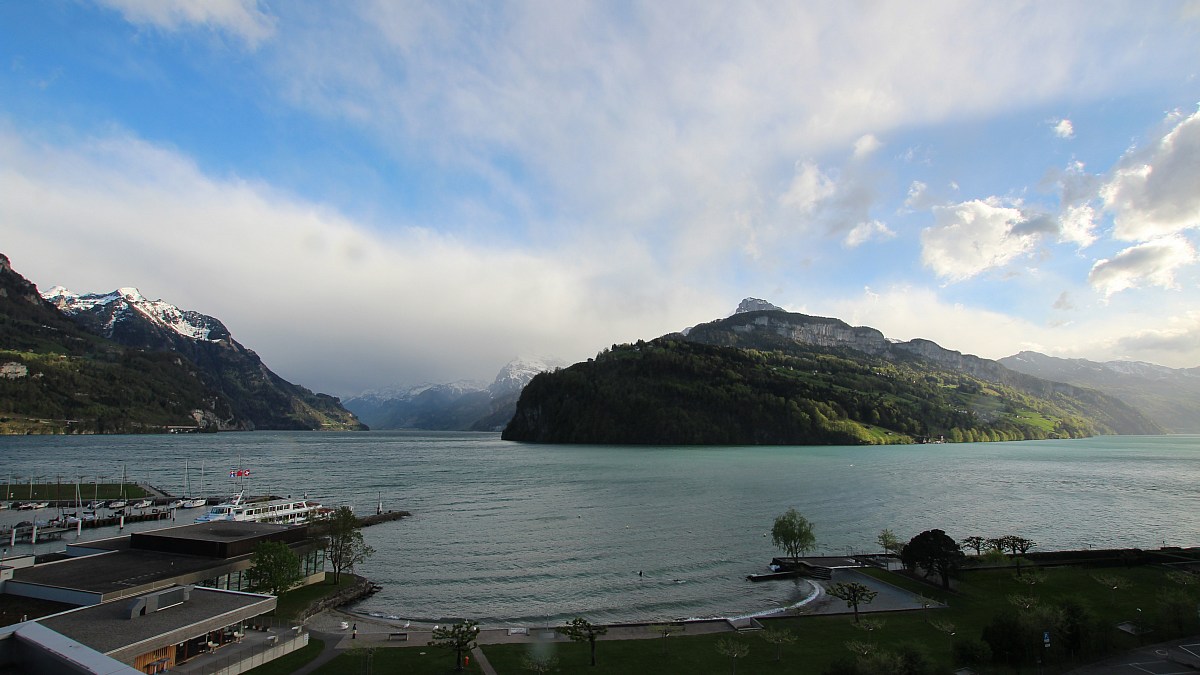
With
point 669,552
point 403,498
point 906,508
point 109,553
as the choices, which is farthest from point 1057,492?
point 109,553

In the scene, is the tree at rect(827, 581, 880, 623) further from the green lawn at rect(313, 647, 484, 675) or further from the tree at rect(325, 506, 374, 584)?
the tree at rect(325, 506, 374, 584)

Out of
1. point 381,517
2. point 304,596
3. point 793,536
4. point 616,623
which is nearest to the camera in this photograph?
point 616,623

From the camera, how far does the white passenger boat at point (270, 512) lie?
280 ft

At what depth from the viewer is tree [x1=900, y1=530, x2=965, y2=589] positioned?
54.6 m

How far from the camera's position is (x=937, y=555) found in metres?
55.0

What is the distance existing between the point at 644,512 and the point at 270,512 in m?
57.6

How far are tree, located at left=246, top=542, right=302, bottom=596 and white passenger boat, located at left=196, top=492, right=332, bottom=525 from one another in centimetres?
3816

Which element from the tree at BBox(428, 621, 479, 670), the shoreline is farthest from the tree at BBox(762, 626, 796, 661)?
the tree at BBox(428, 621, 479, 670)

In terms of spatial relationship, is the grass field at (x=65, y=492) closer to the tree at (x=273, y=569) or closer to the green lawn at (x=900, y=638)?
the tree at (x=273, y=569)

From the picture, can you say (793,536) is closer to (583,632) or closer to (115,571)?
(583,632)

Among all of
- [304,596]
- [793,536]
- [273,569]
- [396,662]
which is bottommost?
[304,596]

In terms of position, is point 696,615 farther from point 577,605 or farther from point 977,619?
point 977,619

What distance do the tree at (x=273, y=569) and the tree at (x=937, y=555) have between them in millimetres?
56815

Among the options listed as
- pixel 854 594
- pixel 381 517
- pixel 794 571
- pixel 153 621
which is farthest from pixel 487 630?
pixel 381 517
